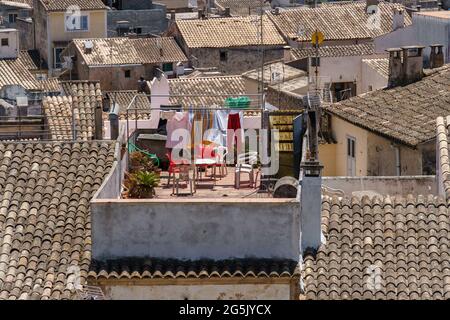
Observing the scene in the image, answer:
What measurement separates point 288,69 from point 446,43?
23.5ft

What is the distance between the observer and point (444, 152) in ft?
87.6

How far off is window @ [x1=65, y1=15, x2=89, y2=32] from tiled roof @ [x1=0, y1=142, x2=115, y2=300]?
51.6m

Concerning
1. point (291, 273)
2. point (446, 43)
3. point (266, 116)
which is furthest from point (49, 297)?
point (446, 43)

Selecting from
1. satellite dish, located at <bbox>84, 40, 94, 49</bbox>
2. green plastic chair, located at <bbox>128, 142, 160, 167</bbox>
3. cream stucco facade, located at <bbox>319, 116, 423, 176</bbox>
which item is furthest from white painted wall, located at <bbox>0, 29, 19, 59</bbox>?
green plastic chair, located at <bbox>128, 142, 160, 167</bbox>

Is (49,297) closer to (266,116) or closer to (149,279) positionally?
(149,279)

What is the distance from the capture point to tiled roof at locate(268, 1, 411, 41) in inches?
2901

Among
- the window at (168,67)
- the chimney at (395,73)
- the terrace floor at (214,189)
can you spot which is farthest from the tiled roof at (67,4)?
the terrace floor at (214,189)

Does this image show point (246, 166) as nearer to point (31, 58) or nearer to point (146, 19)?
point (31, 58)

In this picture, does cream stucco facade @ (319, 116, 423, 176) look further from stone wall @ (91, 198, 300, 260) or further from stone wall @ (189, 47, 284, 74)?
stone wall @ (189, 47, 284, 74)

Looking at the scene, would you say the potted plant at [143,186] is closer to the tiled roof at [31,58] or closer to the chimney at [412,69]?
the chimney at [412,69]

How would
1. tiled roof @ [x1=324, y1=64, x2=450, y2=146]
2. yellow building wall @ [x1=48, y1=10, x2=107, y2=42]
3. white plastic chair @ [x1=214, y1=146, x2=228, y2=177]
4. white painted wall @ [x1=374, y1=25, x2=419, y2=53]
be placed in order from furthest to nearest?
yellow building wall @ [x1=48, y1=10, x2=107, y2=42], white painted wall @ [x1=374, y1=25, x2=419, y2=53], tiled roof @ [x1=324, y1=64, x2=450, y2=146], white plastic chair @ [x1=214, y1=146, x2=228, y2=177]

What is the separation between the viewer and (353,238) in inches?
968

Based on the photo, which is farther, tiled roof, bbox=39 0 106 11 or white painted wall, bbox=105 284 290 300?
tiled roof, bbox=39 0 106 11

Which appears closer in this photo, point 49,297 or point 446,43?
point 49,297
